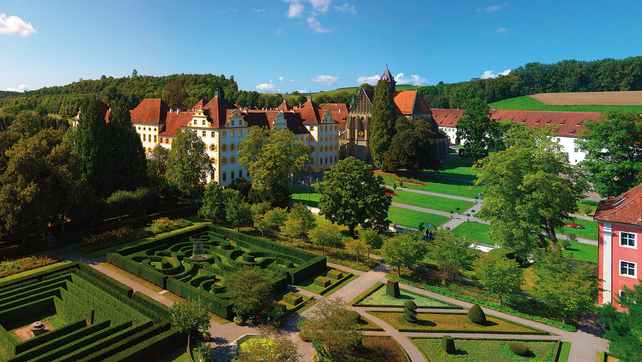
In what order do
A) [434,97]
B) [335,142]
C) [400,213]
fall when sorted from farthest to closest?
[434,97], [335,142], [400,213]

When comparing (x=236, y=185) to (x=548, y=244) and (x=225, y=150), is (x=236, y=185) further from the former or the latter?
(x=548, y=244)

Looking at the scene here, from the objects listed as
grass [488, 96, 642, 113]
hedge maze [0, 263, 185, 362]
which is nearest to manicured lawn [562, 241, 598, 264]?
hedge maze [0, 263, 185, 362]

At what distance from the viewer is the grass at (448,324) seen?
93.4ft

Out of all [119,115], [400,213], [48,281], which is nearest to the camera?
[48,281]

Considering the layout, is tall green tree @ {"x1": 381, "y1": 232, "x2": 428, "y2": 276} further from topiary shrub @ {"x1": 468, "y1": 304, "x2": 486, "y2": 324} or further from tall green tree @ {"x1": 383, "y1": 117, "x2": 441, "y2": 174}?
tall green tree @ {"x1": 383, "y1": 117, "x2": 441, "y2": 174}

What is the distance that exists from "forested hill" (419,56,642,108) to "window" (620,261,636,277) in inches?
5324

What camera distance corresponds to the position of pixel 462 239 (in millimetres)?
36094

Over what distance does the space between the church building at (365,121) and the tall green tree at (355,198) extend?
55.6 meters

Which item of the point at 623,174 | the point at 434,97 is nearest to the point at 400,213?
the point at 623,174

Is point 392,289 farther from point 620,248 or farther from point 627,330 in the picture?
point 620,248

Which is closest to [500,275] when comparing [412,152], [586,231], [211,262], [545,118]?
[586,231]

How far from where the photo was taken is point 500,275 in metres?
31.3

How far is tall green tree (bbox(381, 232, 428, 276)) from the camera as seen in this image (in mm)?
36000

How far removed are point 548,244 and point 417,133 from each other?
146 ft
